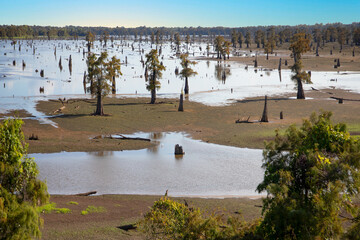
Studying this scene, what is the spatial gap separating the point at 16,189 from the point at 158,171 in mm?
22715

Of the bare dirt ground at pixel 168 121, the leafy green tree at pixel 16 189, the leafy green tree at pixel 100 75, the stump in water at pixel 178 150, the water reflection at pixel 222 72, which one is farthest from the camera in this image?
the water reflection at pixel 222 72

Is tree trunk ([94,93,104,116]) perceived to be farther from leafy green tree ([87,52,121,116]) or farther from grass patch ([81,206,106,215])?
grass patch ([81,206,106,215])

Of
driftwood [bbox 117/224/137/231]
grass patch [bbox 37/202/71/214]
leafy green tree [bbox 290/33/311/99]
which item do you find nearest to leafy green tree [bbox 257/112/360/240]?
driftwood [bbox 117/224/137/231]

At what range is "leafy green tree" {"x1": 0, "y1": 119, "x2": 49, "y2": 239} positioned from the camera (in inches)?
543

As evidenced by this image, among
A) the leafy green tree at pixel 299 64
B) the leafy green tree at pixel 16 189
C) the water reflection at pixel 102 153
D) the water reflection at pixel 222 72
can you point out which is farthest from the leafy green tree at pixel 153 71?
the leafy green tree at pixel 16 189

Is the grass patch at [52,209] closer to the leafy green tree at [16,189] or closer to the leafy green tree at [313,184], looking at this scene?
the leafy green tree at [16,189]

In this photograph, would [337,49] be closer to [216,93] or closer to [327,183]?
[216,93]

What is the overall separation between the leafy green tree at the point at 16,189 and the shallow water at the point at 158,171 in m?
16.9

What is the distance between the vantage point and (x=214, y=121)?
5719 cm

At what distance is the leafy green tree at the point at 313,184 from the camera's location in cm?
1412

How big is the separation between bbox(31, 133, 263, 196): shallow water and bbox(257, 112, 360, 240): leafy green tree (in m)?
16.2

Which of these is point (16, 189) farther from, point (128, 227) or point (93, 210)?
point (93, 210)

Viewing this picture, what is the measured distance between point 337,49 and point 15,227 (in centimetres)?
18651

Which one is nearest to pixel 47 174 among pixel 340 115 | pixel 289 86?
pixel 340 115
